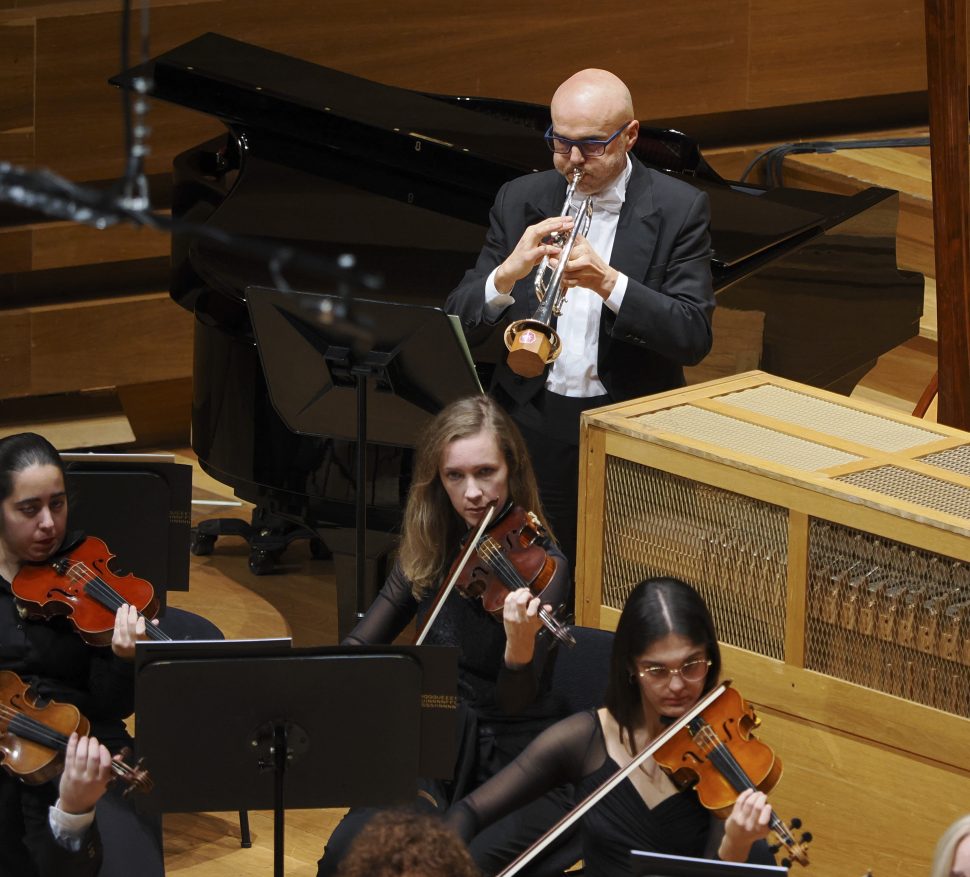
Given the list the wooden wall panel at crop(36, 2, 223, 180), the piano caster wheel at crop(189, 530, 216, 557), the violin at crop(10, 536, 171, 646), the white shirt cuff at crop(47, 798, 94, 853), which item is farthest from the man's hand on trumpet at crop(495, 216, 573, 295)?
the wooden wall panel at crop(36, 2, 223, 180)

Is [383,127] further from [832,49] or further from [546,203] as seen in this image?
[832,49]

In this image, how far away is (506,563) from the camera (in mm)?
2965

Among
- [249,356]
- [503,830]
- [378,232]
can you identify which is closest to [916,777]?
[503,830]

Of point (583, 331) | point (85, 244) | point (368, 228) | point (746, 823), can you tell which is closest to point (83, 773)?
point (746, 823)

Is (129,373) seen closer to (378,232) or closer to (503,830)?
(378,232)

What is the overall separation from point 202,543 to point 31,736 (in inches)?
94.9

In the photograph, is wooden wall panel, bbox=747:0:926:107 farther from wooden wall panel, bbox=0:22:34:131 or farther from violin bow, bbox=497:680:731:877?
violin bow, bbox=497:680:731:877

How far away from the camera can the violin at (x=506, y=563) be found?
297 cm

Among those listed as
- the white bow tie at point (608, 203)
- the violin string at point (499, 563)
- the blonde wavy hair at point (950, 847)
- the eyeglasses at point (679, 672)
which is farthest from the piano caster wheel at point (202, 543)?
the blonde wavy hair at point (950, 847)

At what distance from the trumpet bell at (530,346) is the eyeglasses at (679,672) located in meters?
0.75

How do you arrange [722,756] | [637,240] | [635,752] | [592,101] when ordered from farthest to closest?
[637,240]
[592,101]
[635,752]
[722,756]

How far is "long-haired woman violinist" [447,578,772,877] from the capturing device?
2.56m

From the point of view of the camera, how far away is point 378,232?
4707 mm

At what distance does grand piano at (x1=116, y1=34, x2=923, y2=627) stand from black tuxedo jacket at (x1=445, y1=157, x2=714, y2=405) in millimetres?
574
